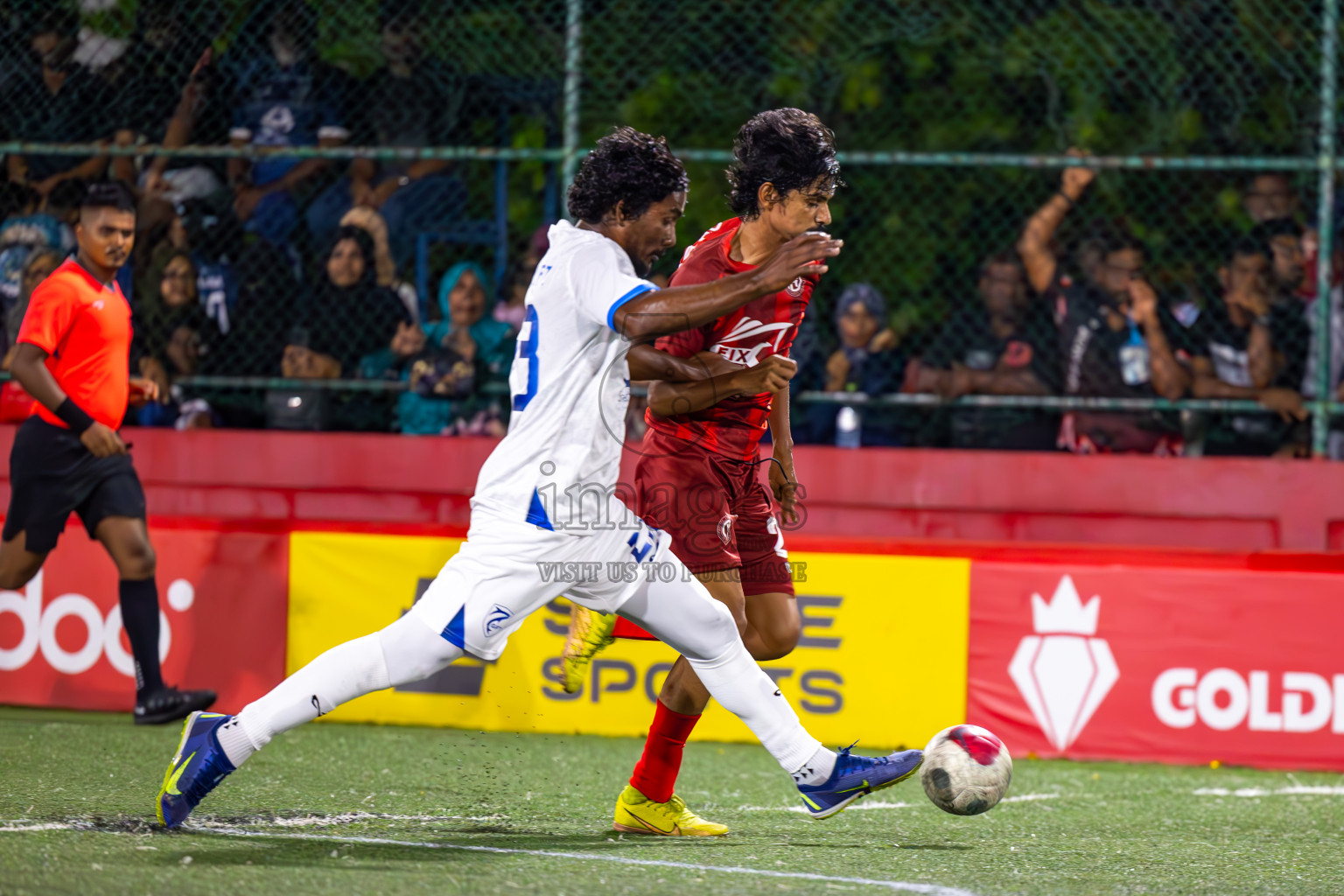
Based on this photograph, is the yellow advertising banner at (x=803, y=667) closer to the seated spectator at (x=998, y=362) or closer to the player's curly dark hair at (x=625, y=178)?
the seated spectator at (x=998, y=362)

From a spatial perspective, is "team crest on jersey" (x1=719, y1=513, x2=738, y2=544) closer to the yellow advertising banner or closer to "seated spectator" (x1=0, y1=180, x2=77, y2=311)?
the yellow advertising banner

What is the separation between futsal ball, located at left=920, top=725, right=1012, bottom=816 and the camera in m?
4.36

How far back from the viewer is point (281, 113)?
8.56 metres

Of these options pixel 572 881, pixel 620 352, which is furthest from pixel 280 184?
pixel 572 881

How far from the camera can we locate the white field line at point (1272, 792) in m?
5.77

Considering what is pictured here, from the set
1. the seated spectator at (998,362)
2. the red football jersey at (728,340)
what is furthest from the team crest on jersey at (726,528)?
the seated spectator at (998,362)

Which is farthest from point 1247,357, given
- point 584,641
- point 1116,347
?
point 584,641

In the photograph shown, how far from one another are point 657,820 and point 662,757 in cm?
18

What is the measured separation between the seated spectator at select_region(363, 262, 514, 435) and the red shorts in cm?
351

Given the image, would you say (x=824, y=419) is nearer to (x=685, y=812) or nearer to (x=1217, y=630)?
(x=1217, y=630)

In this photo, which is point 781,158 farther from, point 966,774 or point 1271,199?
point 1271,199

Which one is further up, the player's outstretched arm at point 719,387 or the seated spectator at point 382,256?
the seated spectator at point 382,256

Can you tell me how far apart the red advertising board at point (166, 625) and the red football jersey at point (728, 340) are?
3096 mm

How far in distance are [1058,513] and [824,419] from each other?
1.27m
